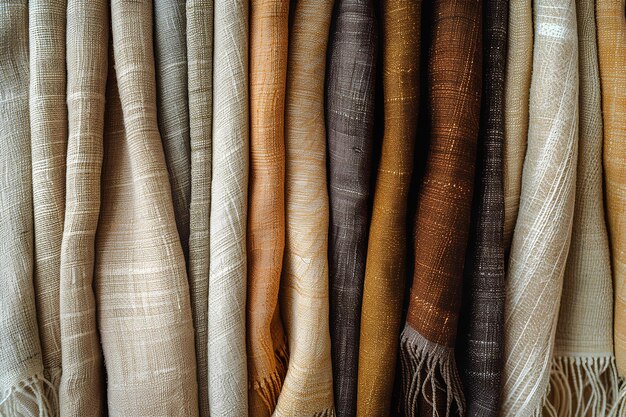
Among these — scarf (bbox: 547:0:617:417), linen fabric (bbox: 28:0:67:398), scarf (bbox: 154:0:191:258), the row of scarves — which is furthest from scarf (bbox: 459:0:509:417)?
linen fabric (bbox: 28:0:67:398)

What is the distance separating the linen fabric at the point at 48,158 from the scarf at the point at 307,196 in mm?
244

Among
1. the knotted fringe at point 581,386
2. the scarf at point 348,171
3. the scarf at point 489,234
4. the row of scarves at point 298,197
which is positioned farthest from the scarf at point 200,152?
the knotted fringe at point 581,386

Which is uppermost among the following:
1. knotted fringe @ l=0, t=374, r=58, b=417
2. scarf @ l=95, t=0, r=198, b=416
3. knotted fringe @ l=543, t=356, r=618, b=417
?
scarf @ l=95, t=0, r=198, b=416

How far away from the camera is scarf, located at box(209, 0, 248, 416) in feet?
1.54

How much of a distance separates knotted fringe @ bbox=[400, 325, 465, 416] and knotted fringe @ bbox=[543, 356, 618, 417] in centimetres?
12

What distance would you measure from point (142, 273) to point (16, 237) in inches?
5.2

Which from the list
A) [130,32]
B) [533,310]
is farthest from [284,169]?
[533,310]

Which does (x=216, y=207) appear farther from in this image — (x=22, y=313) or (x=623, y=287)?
(x=623, y=287)

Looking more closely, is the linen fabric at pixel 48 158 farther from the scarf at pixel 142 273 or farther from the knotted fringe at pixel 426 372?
the knotted fringe at pixel 426 372

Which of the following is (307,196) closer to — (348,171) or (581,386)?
(348,171)

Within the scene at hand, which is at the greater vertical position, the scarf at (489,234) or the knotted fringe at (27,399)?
the scarf at (489,234)

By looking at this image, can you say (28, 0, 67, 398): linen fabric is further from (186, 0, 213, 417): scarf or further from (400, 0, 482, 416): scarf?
(400, 0, 482, 416): scarf

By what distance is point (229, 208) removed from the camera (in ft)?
1.54

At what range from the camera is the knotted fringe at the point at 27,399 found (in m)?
0.45
